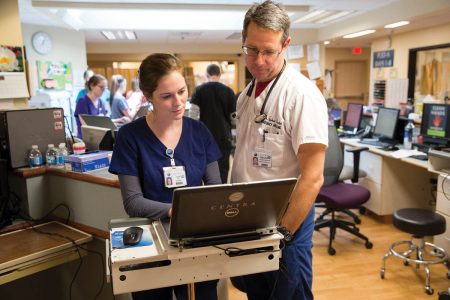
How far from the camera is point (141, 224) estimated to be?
3.86 ft

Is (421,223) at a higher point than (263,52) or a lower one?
lower

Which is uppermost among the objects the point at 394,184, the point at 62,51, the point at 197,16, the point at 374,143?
the point at 197,16

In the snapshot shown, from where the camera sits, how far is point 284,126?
1.31 metres

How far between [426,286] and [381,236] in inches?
39.1

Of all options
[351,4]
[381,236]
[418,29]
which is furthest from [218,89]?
[418,29]

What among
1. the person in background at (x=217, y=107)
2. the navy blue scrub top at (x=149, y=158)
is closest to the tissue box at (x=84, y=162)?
the navy blue scrub top at (x=149, y=158)

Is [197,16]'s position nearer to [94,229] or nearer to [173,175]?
[94,229]

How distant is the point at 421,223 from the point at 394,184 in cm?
126

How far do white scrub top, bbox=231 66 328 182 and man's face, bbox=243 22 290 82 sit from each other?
7 cm

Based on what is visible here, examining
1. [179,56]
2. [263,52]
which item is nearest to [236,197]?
[263,52]

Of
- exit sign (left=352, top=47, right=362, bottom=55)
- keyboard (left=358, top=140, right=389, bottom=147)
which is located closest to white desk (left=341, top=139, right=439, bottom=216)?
keyboard (left=358, top=140, right=389, bottom=147)

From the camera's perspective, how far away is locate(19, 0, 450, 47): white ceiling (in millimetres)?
4828

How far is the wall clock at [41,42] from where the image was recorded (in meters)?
6.18

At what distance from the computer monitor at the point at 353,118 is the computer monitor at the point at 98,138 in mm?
3430
